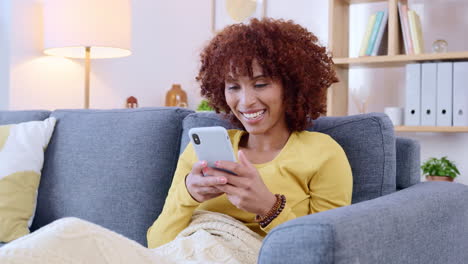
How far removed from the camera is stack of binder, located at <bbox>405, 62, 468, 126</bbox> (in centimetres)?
280

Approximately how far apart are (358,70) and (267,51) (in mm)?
1965

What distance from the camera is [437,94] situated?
9.36 ft

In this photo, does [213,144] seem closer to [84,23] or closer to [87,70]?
[84,23]

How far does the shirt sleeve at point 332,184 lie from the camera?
4.24ft

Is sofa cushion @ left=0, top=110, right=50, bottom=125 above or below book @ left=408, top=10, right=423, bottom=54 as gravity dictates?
below

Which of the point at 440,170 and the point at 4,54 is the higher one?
the point at 4,54

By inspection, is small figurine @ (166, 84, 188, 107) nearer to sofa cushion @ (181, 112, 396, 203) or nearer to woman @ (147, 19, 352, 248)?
woman @ (147, 19, 352, 248)

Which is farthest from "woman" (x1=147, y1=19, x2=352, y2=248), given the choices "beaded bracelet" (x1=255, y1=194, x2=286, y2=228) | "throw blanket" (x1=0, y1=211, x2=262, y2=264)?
"throw blanket" (x1=0, y1=211, x2=262, y2=264)

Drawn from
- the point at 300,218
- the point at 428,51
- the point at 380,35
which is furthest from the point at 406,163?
the point at 428,51

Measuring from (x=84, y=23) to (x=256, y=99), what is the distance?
1.66m

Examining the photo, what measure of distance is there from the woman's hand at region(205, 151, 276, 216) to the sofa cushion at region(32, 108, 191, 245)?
576mm

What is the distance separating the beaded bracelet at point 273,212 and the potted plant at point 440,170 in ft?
5.80

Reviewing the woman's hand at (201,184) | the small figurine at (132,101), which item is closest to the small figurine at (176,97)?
the small figurine at (132,101)

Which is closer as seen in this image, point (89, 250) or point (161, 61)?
point (89, 250)
